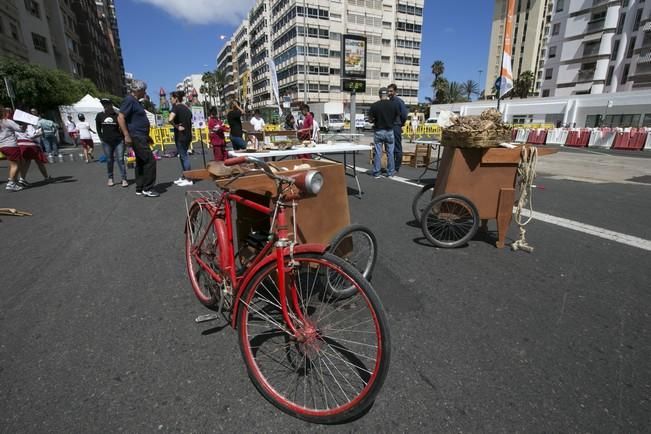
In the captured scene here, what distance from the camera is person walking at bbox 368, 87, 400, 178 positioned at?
7.86 m

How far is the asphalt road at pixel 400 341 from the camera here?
67.1 inches

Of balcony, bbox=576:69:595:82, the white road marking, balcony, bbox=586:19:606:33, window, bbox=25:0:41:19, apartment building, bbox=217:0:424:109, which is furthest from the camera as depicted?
apartment building, bbox=217:0:424:109

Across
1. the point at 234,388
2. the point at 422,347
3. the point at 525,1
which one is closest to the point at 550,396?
the point at 422,347

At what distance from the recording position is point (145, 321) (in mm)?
2541

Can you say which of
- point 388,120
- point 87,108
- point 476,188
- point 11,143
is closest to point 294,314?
point 476,188

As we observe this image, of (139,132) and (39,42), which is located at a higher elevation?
(39,42)

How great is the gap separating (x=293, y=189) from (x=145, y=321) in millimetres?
1776

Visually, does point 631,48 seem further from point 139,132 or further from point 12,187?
point 12,187

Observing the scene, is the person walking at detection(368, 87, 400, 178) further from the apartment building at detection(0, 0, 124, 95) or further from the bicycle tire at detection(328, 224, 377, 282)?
the apartment building at detection(0, 0, 124, 95)

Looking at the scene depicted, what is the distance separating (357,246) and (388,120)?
5930 mm

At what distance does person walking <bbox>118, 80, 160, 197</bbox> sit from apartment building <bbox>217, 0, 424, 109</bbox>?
188 ft

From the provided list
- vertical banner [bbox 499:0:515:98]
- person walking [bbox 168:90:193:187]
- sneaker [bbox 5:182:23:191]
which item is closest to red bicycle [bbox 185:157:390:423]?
person walking [bbox 168:90:193:187]

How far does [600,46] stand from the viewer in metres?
47.9

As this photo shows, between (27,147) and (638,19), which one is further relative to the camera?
(638,19)
